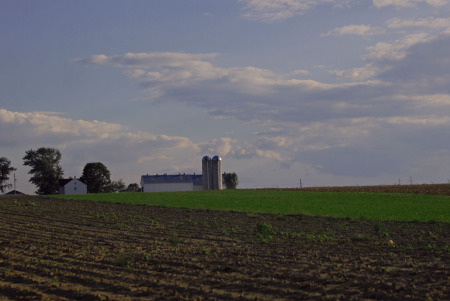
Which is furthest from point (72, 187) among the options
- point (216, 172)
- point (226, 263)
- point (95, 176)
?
point (226, 263)

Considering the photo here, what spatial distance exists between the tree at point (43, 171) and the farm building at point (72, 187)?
2943 mm

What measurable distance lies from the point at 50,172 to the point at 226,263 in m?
114

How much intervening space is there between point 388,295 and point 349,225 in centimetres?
1846

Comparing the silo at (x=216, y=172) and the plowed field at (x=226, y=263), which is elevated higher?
the silo at (x=216, y=172)

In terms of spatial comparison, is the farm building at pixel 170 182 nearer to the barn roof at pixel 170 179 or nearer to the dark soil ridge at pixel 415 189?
the barn roof at pixel 170 179

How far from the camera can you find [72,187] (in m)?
115

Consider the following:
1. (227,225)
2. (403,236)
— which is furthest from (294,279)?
(227,225)

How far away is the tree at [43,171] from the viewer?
121 m

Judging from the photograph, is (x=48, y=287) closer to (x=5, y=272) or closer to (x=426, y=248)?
(x=5, y=272)

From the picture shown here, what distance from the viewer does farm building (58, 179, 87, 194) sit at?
11503 centimetres

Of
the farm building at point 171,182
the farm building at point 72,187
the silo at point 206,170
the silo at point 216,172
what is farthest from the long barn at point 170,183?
the silo at point 216,172

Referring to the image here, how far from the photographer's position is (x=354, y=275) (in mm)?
13320

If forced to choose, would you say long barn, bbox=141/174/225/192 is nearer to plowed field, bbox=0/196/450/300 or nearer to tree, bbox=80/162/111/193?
tree, bbox=80/162/111/193

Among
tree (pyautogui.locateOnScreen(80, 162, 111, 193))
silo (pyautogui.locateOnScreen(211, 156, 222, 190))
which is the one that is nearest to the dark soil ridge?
silo (pyautogui.locateOnScreen(211, 156, 222, 190))
